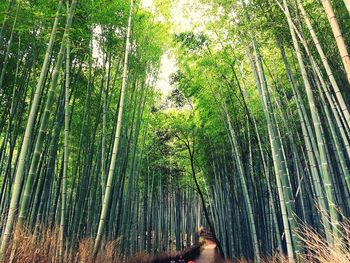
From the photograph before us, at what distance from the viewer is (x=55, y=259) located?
326 cm

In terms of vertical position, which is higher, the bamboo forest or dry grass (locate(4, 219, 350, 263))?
the bamboo forest

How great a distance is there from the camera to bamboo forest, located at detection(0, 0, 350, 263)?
347 cm

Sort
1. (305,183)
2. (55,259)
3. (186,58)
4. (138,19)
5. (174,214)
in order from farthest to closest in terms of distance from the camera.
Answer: (174,214), (186,58), (305,183), (138,19), (55,259)

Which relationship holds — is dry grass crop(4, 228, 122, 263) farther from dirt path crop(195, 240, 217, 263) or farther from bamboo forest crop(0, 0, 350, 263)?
dirt path crop(195, 240, 217, 263)

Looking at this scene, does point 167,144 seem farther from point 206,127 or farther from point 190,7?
point 190,7

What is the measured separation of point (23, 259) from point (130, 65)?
13.4 feet

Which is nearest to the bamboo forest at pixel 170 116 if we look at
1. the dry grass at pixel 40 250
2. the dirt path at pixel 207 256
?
the dry grass at pixel 40 250

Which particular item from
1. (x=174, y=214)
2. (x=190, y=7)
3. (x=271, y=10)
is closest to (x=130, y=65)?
(x=190, y=7)

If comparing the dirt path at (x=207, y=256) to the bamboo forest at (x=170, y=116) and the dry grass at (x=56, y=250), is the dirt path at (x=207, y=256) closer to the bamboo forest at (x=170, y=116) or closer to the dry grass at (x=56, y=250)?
the bamboo forest at (x=170, y=116)

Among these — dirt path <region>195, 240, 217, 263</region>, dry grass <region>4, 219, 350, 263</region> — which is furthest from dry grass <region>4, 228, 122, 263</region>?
dirt path <region>195, 240, 217, 263</region>

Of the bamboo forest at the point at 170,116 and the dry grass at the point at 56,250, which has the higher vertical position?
the bamboo forest at the point at 170,116

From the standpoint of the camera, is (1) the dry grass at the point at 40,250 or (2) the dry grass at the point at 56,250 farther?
(1) the dry grass at the point at 40,250

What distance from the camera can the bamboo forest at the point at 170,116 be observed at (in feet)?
11.4

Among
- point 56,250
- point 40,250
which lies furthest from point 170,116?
point 40,250
